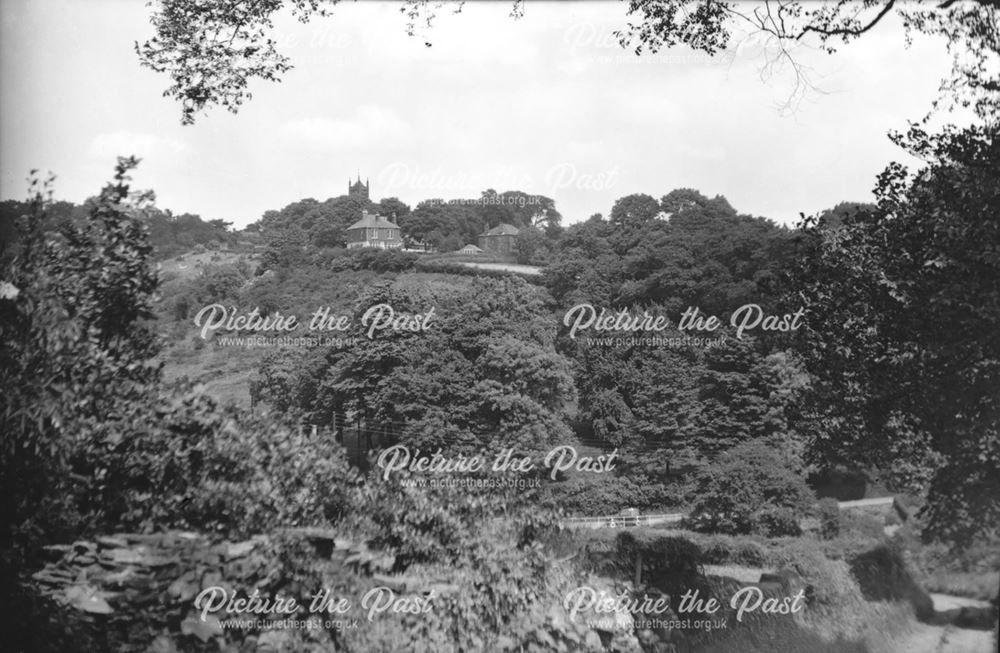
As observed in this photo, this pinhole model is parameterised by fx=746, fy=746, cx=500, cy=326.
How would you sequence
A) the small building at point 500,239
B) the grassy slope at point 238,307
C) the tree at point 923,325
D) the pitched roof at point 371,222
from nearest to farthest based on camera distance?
the tree at point 923,325
the grassy slope at point 238,307
the pitched roof at point 371,222
the small building at point 500,239

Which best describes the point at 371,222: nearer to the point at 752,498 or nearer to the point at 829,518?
the point at 752,498

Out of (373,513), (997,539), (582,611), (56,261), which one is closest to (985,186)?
(997,539)

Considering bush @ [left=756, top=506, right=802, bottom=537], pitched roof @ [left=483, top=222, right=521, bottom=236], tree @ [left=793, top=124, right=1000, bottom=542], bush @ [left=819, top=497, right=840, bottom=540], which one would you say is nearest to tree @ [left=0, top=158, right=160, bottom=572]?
tree @ [left=793, top=124, right=1000, bottom=542]

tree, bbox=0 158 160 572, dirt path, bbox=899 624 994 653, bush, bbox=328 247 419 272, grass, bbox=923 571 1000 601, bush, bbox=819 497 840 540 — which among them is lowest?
bush, bbox=819 497 840 540

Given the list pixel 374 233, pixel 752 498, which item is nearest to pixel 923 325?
pixel 752 498

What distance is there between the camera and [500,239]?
203 feet

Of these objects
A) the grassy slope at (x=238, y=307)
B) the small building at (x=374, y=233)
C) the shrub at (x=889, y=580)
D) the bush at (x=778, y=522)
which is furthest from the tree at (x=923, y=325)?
the small building at (x=374, y=233)

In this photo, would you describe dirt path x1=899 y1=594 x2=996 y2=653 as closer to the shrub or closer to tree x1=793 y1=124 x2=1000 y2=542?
the shrub

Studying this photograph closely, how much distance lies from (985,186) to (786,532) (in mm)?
16844

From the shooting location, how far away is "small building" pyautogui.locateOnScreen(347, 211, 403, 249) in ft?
182

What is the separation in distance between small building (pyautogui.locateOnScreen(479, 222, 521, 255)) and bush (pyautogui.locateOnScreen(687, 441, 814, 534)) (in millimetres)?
37439

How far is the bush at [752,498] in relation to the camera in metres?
22.2

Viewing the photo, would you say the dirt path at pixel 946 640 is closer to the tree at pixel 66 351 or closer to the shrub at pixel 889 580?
the shrub at pixel 889 580

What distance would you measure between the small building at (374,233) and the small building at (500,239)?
698 cm
